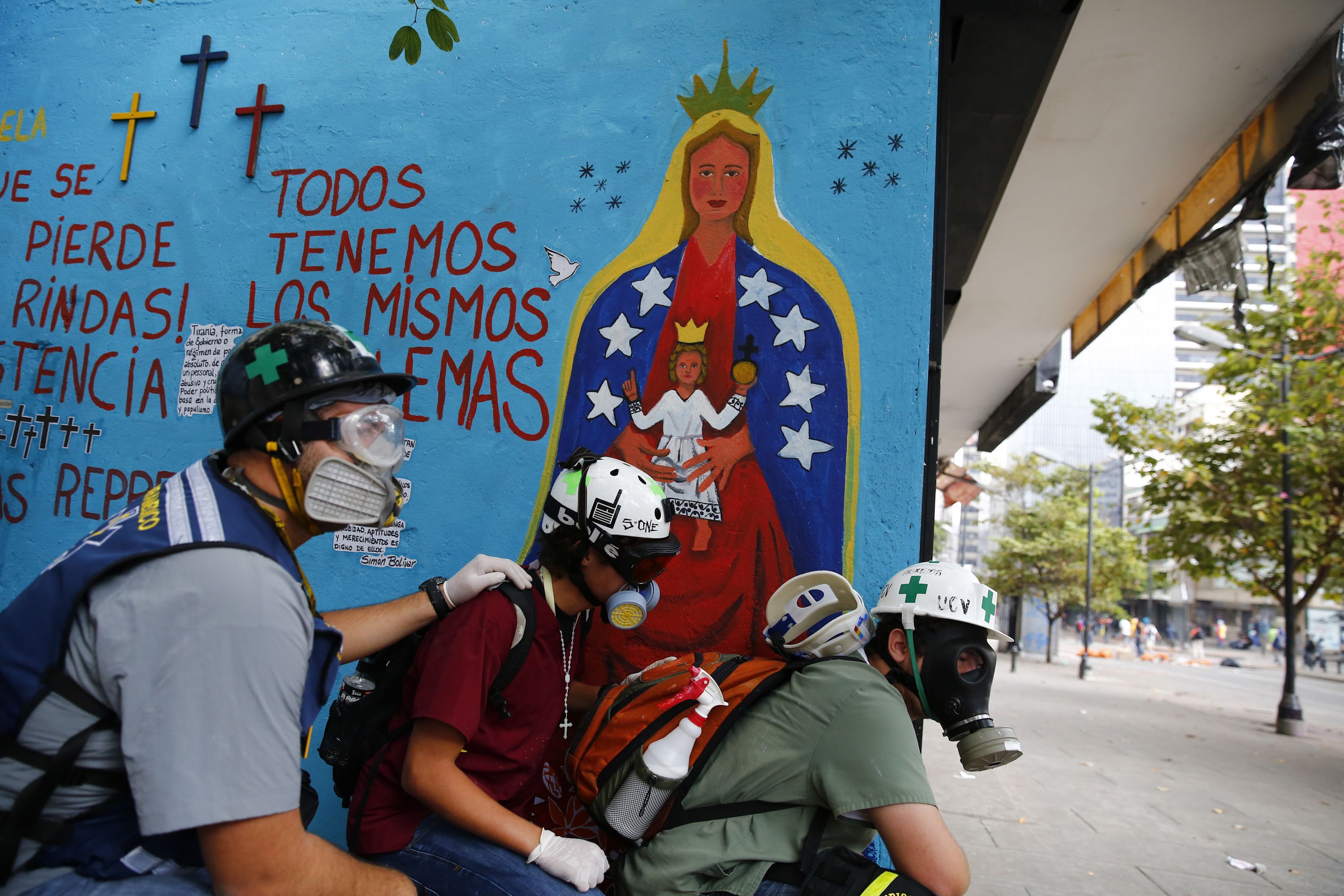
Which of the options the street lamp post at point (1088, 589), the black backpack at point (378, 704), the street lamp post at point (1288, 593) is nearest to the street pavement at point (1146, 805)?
the street lamp post at point (1288, 593)

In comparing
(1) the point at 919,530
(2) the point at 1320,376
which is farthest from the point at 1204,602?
(1) the point at 919,530

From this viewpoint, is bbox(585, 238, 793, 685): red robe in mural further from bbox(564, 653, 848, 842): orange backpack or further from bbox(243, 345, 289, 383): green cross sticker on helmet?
bbox(243, 345, 289, 383): green cross sticker on helmet

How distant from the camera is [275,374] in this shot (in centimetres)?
175

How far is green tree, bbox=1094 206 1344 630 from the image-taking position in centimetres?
1130

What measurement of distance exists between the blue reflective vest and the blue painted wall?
6.33 ft

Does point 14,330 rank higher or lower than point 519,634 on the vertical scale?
higher

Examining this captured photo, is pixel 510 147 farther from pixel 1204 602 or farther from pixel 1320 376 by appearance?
pixel 1204 602

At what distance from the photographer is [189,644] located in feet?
4.53

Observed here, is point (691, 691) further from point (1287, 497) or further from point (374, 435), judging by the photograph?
point (1287, 497)

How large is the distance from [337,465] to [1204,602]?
232 feet

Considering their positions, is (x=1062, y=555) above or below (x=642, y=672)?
above

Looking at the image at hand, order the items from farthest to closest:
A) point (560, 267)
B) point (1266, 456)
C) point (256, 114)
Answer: point (1266, 456), point (256, 114), point (560, 267)

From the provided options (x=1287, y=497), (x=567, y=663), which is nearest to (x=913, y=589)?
(x=567, y=663)

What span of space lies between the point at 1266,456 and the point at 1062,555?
19126 millimetres
